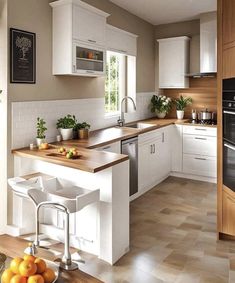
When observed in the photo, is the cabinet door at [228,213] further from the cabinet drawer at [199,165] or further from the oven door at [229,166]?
the cabinet drawer at [199,165]

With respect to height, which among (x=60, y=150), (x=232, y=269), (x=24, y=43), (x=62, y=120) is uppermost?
(x=24, y=43)

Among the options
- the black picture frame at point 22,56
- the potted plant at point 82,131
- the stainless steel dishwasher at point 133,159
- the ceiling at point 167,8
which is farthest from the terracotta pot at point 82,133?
the ceiling at point 167,8

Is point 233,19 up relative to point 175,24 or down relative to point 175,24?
down

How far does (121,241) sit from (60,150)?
102cm

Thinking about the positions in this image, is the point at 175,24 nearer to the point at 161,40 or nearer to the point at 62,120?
the point at 161,40

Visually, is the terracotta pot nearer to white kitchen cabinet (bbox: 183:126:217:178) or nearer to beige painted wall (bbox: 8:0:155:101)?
beige painted wall (bbox: 8:0:155:101)

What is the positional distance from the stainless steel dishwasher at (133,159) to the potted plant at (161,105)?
1.81 m

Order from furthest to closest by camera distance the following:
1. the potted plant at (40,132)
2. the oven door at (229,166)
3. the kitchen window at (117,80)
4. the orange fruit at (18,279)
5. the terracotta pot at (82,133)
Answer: the kitchen window at (117,80), the terracotta pot at (82,133), the potted plant at (40,132), the oven door at (229,166), the orange fruit at (18,279)

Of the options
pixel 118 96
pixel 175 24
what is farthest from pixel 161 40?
pixel 118 96

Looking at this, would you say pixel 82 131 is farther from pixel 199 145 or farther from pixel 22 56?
pixel 199 145

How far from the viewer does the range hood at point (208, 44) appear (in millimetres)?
5324

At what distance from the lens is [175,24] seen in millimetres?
6047

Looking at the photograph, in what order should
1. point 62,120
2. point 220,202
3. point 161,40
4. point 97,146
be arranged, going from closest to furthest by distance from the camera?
1. point 220,202
2. point 97,146
3. point 62,120
4. point 161,40

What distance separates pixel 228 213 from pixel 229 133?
0.80 m
